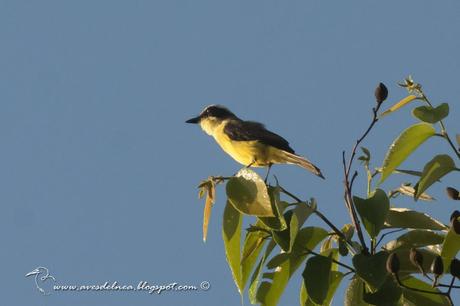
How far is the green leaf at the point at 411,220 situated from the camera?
3.57 metres

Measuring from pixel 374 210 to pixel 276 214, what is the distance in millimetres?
418

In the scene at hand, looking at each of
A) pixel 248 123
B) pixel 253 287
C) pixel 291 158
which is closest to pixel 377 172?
pixel 253 287

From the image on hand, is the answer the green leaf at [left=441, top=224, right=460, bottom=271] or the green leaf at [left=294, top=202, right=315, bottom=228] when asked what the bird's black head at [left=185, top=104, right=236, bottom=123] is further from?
the green leaf at [left=441, top=224, right=460, bottom=271]

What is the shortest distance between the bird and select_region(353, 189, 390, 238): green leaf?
248 cm

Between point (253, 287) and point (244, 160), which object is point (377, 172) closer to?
point (253, 287)

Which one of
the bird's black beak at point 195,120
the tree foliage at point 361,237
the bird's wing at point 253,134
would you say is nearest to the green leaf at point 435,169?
the tree foliage at point 361,237

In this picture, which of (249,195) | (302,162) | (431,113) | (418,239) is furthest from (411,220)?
(302,162)

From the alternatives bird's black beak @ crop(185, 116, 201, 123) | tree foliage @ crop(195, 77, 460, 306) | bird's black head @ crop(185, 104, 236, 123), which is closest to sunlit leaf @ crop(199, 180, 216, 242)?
tree foliage @ crop(195, 77, 460, 306)

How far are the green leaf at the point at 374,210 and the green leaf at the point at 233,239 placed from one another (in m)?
0.55

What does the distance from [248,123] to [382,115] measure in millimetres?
4367

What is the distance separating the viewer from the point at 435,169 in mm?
3389

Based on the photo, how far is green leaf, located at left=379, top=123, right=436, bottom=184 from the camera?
3488mm

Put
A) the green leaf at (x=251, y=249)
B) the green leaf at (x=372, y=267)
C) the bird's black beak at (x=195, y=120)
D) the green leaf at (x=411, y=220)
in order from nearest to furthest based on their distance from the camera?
the green leaf at (x=372, y=267), the green leaf at (x=411, y=220), the green leaf at (x=251, y=249), the bird's black beak at (x=195, y=120)

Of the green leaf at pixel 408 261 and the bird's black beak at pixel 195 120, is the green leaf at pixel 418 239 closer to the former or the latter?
the green leaf at pixel 408 261
